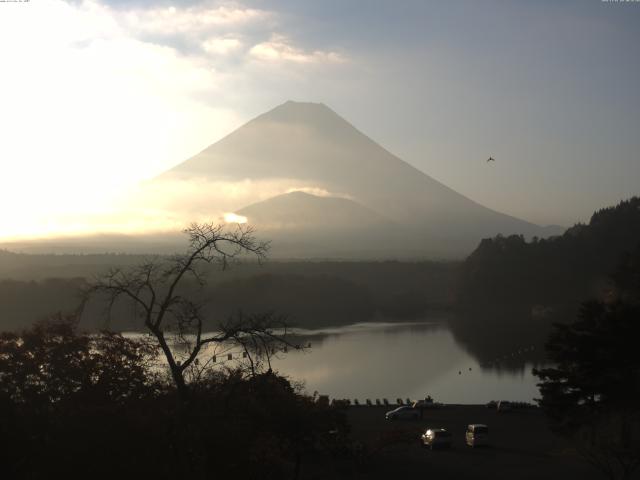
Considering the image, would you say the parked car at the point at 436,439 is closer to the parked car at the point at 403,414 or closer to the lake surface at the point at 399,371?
the parked car at the point at 403,414

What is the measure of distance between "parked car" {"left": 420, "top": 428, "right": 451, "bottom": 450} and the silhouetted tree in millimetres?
1938

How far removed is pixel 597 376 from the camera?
12.8 meters

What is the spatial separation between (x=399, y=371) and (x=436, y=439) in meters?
13.5

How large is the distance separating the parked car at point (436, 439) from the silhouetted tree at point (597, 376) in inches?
76.3

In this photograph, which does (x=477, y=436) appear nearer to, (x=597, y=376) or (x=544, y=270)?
(x=597, y=376)

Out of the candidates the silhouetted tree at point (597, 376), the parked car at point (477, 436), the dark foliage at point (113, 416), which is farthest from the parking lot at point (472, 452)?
the dark foliage at point (113, 416)

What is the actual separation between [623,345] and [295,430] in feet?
21.5

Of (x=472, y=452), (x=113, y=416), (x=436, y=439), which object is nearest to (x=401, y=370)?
(x=436, y=439)

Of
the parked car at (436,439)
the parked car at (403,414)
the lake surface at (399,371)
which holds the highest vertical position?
the parked car at (436,439)

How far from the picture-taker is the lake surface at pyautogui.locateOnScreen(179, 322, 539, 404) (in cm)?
2322

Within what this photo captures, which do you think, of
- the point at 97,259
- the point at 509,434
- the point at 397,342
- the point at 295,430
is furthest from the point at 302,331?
the point at 97,259

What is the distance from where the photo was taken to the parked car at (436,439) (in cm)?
A: 1389

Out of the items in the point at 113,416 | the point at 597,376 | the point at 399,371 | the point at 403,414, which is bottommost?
the point at 399,371

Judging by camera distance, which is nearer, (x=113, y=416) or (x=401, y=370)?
(x=113, y=416)
